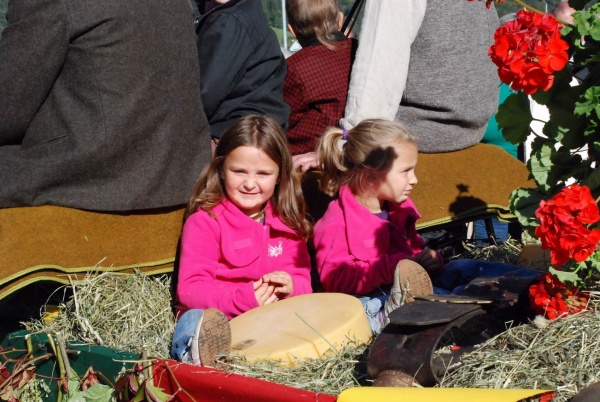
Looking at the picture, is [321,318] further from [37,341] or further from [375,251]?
[37,341]

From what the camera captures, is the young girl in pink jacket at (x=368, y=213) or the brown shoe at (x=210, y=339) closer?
the brown shoe at (x=210, y=339)

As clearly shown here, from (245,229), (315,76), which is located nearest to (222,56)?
(315,76)

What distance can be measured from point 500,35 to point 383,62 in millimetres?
1456

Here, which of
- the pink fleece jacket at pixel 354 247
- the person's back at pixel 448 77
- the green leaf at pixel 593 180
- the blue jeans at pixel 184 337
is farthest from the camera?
the person's back at pixel 448 77

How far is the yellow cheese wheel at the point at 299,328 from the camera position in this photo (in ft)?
8.84

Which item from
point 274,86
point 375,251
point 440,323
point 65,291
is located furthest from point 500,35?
point 65,291

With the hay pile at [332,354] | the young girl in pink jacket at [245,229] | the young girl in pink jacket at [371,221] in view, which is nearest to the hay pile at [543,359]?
the hay pile at [332,354]

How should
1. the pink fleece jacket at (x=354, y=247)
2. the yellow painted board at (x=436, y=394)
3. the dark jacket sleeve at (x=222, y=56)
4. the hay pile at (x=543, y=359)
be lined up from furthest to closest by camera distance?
the dark jacket sleeve at (x=222, y=56), the pink fleece jacket at (x=354, y=247), the hay pile at (x=543, y=359), the yellow painted board at (x=436, y=394)

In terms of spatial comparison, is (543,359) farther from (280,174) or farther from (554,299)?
(280,174)

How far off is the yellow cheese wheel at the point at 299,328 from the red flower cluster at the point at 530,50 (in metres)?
0.95

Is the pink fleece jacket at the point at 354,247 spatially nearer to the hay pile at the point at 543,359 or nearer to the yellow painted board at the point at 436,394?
the hay pile at the point at 543,359

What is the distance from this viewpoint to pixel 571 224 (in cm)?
218

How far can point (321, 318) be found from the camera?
2.85 m

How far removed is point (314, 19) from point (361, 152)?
76 cm
